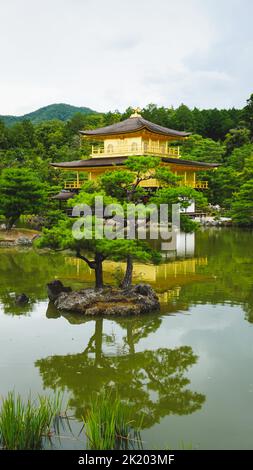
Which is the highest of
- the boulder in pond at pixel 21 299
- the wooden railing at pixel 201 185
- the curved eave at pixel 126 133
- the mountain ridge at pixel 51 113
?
the mountain ridge at pixel 51 113

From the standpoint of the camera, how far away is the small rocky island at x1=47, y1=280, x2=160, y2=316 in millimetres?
10070

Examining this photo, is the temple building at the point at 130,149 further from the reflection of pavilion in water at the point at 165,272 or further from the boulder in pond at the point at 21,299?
the boulder in pond at the point at 21,299

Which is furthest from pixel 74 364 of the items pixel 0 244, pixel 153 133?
pixel 153 133

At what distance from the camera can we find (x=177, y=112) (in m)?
58.8

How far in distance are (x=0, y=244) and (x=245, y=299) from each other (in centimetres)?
1310

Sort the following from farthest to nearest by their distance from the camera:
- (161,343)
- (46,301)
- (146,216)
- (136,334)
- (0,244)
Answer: (0,244), (46,301), (146,216), (136,334), (161,343)

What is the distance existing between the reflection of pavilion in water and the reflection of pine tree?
3.73 metres

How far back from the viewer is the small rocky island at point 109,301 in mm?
10070

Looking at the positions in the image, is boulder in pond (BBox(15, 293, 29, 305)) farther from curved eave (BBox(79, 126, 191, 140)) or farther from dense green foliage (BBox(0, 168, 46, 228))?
curved eave (BBox(79, 126, 191, 140))

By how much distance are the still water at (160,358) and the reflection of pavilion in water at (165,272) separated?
12cm

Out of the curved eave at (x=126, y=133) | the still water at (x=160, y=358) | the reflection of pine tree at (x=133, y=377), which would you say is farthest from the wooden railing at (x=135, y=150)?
the reflection of pine tree at (x=133, y=377)

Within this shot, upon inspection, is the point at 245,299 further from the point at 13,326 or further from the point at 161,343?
the point at 13,326

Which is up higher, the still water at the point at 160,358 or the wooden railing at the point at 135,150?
the wooden railing at the point at 135,150

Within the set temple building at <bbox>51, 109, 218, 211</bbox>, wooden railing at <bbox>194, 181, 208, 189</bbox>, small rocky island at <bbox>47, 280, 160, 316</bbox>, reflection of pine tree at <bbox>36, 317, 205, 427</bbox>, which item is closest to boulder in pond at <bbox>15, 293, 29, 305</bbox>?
small rocky island at <bbox>47, 280, 160, 316</bbox>
